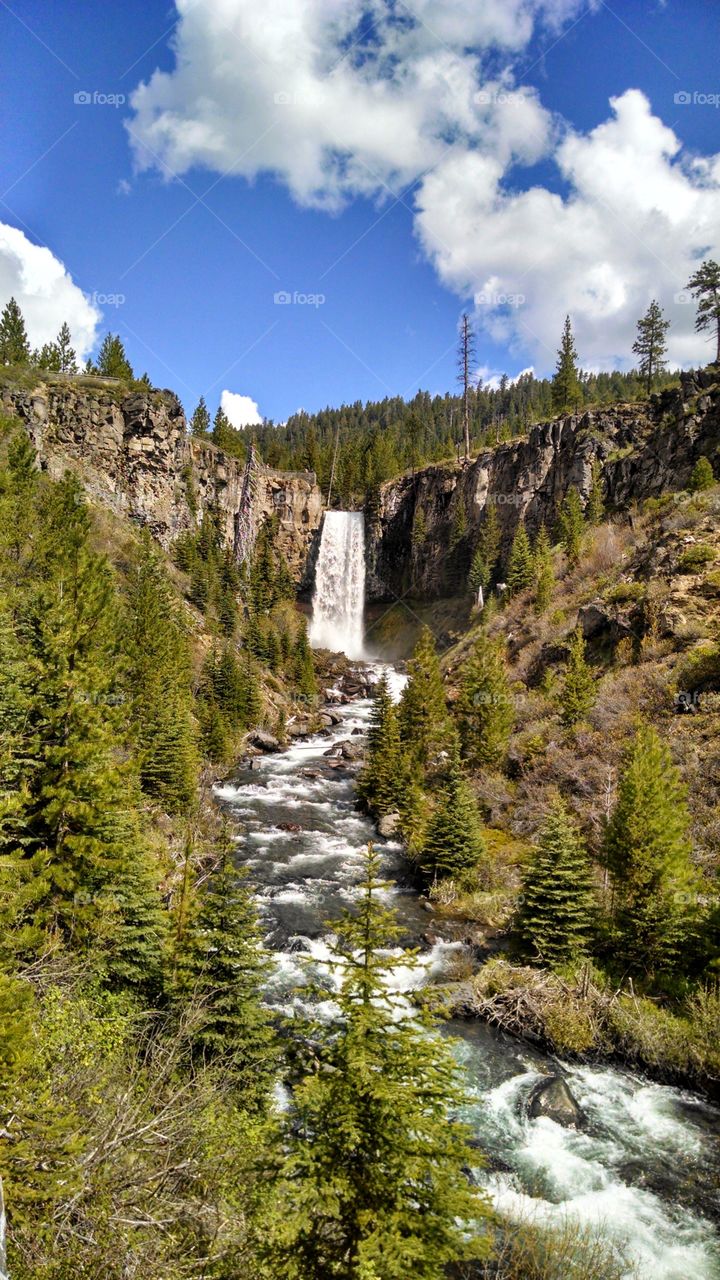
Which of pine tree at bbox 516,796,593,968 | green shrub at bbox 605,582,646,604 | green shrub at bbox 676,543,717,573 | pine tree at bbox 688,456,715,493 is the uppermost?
pine tree at bbox 688,456,715,493

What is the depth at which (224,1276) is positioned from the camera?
271 inches

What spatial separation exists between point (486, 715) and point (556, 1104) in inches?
830

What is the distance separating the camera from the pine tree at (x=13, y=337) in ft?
274

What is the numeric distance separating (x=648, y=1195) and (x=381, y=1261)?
8851 millimetres

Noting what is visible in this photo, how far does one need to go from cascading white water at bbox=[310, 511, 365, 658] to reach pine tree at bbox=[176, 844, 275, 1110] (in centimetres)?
7169

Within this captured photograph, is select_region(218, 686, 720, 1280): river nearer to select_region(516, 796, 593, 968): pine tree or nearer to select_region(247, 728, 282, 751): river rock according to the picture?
select_region(516, 796, 593, 968): pine tree

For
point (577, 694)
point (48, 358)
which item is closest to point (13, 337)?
point (48, 358)

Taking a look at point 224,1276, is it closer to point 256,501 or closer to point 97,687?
point 97,687

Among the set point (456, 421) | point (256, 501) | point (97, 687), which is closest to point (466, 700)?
point (97, 687)

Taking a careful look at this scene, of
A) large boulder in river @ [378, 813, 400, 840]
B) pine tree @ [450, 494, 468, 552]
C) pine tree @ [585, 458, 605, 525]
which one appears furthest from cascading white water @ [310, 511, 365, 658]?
large boulder in river @ [378, 813, 400, 840]

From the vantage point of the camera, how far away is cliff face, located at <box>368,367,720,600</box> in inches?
2087

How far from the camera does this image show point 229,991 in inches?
462

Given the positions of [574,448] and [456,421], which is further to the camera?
[456,421]

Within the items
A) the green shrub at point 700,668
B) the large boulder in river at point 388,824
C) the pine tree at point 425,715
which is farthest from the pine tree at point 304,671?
the green shrub at point 700,668
